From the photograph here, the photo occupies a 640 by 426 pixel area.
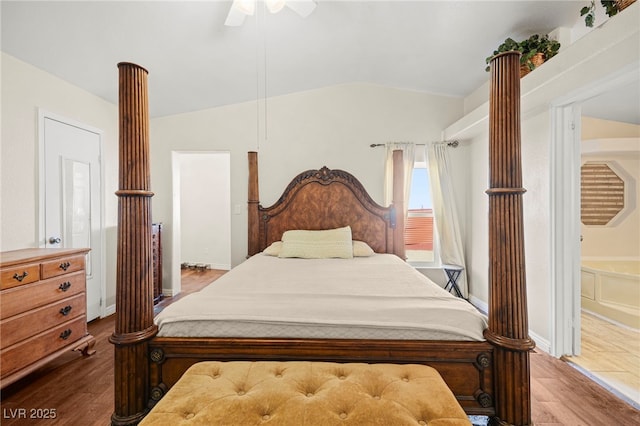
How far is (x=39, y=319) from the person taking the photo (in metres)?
2.05

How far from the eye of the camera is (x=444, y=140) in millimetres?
3809

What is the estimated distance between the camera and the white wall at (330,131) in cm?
383

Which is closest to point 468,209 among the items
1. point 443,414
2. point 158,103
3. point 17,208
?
point 443,414

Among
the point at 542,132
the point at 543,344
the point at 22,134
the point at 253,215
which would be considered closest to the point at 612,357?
the point at 543,344

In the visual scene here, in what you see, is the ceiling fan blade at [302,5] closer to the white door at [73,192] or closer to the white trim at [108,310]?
the white door at [73,192]

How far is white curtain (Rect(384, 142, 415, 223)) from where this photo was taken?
373 centimetres

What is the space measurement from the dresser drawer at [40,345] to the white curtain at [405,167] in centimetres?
324

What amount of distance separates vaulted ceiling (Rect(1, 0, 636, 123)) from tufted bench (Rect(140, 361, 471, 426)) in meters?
2.35

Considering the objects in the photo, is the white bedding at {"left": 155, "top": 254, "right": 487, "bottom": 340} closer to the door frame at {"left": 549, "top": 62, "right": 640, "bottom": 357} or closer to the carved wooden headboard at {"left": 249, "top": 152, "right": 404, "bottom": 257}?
the door frame at {"left": 549, "top": 62, "right": 640, "bottom": 357}

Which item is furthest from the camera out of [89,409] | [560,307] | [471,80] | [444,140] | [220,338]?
[444,140]

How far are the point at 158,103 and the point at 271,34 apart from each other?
1796 millimetres

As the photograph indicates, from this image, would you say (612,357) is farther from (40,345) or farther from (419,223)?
(40,345)

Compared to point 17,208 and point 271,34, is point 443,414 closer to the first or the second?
point 271,34

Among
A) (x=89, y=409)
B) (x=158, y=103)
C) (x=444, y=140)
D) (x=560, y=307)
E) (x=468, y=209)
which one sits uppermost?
(x=158, y=103)
